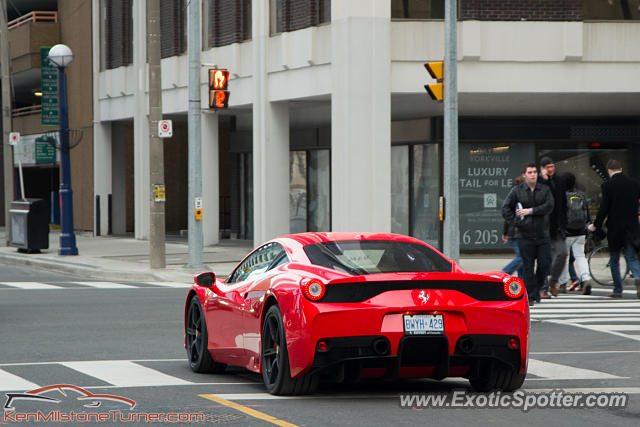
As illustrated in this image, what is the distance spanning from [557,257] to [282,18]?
41.7ft

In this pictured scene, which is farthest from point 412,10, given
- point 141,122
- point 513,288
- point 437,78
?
point 513,288

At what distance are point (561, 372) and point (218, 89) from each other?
1312cm

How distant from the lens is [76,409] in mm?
7809

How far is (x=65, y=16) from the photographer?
42.2 meters

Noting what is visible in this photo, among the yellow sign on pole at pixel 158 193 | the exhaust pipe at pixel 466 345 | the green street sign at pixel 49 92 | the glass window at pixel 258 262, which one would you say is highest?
the green street sign at pixel 49 92

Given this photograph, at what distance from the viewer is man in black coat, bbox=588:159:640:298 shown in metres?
16.8

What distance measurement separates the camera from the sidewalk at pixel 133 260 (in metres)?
22.9

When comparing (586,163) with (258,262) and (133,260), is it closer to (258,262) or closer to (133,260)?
(133,260)

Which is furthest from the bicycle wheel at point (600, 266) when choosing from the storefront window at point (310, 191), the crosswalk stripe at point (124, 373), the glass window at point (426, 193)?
the storefront window at point (310, 191)

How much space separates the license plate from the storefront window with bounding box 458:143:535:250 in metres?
19.5

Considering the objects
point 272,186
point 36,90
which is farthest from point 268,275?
point 36,90

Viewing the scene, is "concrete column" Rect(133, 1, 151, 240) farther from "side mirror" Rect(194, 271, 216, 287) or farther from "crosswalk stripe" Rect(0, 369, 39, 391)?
"crosswalk stripe" Rect(0, 369, 39, 391)

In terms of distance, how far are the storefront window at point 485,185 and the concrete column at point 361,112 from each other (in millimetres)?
3277

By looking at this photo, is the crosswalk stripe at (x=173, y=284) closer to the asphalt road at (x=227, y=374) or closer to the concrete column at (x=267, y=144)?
the asphalt road at (x=227, y=374)
